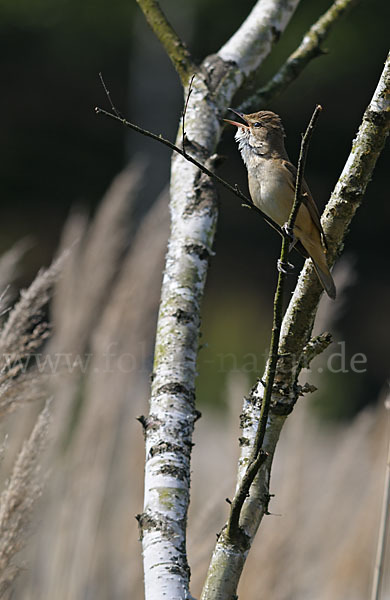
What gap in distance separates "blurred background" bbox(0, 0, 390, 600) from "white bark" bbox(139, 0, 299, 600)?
1.34ft

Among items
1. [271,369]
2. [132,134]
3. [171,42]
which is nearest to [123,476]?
[171,42]

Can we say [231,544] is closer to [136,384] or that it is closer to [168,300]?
[168,300]

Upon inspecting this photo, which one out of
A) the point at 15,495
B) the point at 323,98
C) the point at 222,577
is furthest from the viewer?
the point at 323,98

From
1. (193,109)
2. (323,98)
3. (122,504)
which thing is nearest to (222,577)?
(193,109)

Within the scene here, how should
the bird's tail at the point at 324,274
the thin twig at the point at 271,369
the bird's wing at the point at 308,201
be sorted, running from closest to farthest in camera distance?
the thin twig at the point at 271,369 < the bird's tail at the point at 324,274 < the bird's wing at the point at 308,201

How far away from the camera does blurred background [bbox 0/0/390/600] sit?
224 centimetres

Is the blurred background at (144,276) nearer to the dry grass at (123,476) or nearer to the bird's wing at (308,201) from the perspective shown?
the dry grass at (123,476)

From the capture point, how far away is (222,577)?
114 cm

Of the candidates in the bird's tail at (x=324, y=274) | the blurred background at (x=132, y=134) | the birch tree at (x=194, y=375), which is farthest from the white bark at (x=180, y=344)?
the blurred background at (x=132, y=134)

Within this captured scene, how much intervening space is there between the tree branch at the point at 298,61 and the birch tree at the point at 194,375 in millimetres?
389

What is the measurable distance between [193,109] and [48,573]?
1.28 meters

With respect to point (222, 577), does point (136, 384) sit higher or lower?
higher

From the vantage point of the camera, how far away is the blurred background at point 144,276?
2.24m

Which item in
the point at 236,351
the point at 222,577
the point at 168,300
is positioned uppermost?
the point at 236,351
